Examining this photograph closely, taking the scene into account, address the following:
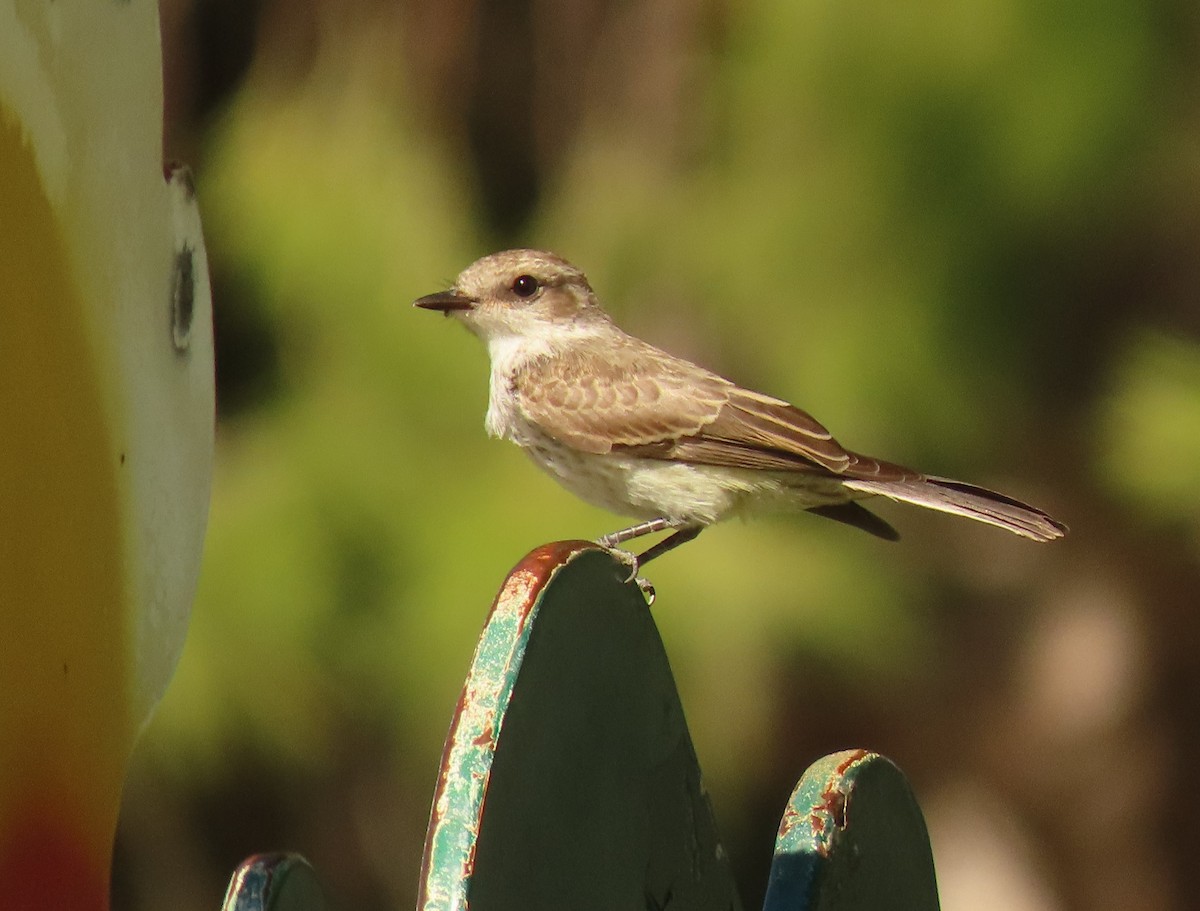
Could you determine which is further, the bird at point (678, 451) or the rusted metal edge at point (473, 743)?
the bird at point (678, 451)

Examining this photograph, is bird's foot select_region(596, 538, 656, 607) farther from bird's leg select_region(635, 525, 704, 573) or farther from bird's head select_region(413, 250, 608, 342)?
bird's head select_region(413, 250, 608, 342)

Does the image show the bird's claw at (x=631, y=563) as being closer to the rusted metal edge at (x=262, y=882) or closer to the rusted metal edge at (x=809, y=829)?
the rusted metal edge at (x=809, y=829)

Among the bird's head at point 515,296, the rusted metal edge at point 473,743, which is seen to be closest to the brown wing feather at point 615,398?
the bird's head at point 515,296

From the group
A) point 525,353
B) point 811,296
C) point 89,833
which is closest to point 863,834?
point 89,833

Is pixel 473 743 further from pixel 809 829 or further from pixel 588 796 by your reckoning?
pixel 809 829

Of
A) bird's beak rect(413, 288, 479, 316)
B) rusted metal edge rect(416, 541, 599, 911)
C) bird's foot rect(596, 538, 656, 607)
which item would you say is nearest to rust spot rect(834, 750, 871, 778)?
bird's foot rect(596, 538, 656, 607)

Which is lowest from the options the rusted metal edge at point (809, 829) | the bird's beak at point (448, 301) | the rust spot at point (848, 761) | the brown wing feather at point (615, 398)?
the rusted metal edge at point (809, 829)

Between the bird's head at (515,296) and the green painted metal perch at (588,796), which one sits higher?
the bird's head at (515,296)
